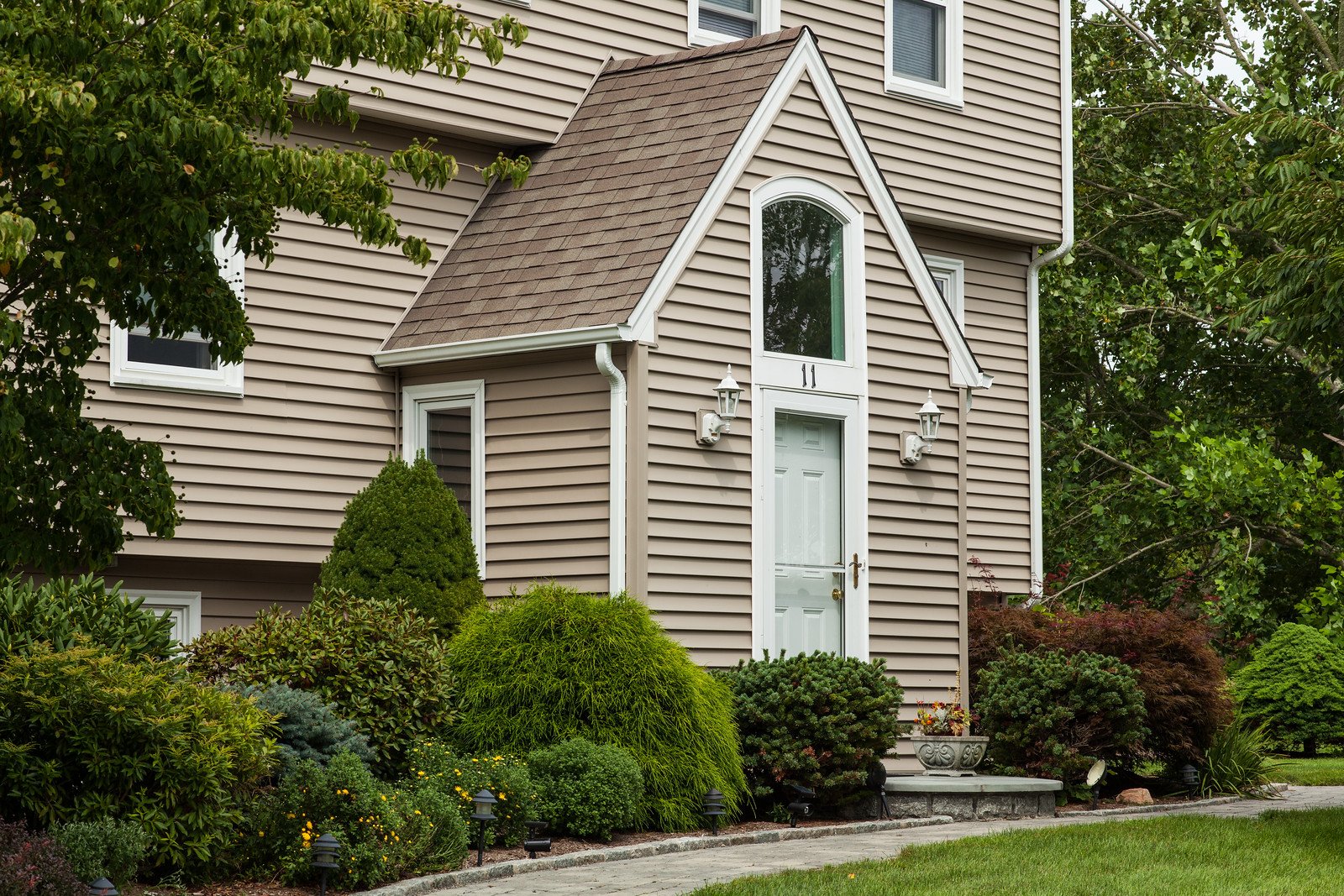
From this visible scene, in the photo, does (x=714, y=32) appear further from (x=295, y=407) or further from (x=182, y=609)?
(x=182, y=609)

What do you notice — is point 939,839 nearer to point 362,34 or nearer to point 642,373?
point 642,373

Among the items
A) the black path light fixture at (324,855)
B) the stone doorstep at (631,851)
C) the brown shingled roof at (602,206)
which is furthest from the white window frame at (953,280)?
the black path light fixture at (324,855)

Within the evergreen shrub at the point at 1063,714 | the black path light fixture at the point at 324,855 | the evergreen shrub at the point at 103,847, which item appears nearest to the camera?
the evergreen shrub at the point at 103,847

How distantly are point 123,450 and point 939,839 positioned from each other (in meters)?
5.62

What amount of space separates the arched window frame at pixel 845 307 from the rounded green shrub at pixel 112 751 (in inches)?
244

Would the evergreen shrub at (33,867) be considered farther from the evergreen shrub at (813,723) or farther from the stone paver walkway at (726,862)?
the evergreen shrub at (813,723)

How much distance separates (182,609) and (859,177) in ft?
21.7

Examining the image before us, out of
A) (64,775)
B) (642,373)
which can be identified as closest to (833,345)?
(642,373)

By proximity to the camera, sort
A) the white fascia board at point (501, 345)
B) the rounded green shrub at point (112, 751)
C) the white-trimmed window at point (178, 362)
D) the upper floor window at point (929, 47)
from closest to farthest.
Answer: the rounded green shrub at point (112, 751), the white fascia board at point (501, 345), the white-trimmed window at point (178, 362), the upper floor window at point (929, 47)

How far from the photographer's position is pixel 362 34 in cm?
860

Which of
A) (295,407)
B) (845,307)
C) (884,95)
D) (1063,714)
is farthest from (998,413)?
(295,407)

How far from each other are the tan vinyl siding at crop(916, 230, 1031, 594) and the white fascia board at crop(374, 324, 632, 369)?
20.0 ft

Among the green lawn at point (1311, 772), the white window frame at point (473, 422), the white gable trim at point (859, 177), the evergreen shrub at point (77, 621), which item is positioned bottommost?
the green lawn at point (1311, 772)

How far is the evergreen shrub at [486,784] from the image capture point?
32.3 feet
